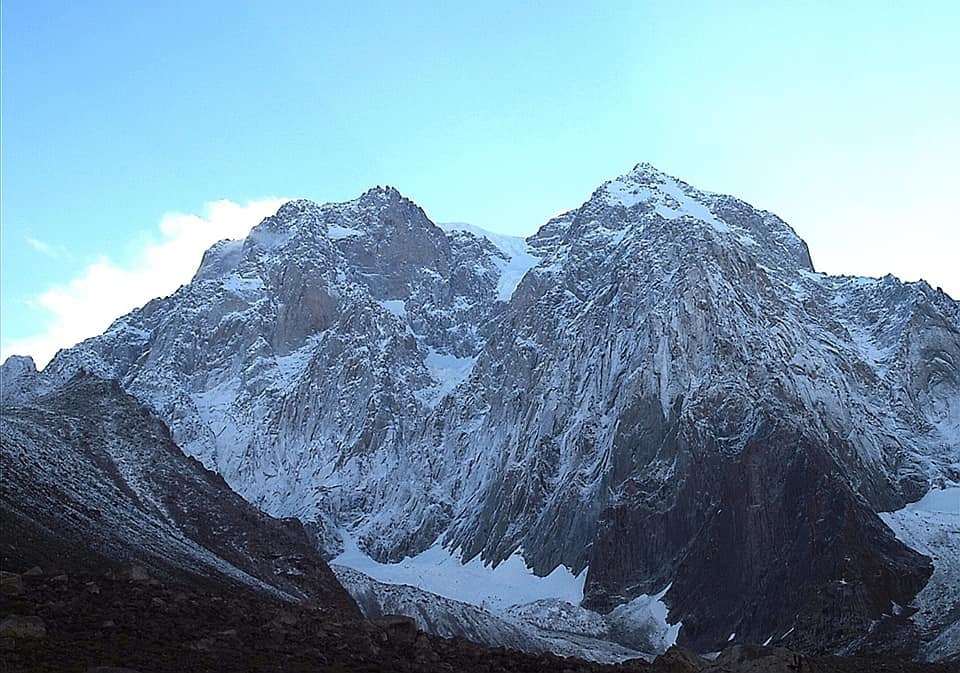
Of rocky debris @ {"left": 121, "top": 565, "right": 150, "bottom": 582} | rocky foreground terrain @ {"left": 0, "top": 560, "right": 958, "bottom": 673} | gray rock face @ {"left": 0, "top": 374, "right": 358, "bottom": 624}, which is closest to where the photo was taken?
rocky foreground terrain @ {"left": 0, "top": 560, "right": 958, "bottom": 673}

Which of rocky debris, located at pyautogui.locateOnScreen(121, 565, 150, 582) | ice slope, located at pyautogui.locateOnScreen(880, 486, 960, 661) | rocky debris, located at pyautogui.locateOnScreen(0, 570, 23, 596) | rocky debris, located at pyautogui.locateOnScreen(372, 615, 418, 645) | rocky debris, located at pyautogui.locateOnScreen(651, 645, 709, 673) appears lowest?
rocky debris, located at pyautogui.locateOnScreen(0, 570, 23, 596)

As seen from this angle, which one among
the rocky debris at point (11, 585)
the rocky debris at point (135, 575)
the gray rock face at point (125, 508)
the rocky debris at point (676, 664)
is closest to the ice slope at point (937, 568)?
the gray rock face at point (125, 508)

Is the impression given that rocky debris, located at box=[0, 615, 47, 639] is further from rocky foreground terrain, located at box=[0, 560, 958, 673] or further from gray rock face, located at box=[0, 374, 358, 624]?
gray rock face, located at box=[0, 374, 358, 624]

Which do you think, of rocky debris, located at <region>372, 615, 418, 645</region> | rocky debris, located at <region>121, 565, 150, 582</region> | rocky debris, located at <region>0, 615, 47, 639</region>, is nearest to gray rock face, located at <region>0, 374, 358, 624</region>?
rocky debris, located at <region>121, 565, 150, 582</region>

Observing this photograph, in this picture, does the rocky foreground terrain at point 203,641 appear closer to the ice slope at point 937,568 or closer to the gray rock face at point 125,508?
the gray rock face at point 125,508

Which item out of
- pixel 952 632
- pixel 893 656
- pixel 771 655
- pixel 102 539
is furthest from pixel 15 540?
pixel 952 632

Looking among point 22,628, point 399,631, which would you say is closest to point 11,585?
point 22,628

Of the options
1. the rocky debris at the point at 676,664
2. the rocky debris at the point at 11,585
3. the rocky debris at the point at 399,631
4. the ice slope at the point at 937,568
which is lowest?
the rocky debris at the point at 11,585

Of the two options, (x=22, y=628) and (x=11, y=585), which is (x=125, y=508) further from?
(x=22, y=628)

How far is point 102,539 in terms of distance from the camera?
286 ft

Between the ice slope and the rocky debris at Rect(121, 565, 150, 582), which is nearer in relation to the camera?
the rocky debris at Rect(121, 565, 150, 582)

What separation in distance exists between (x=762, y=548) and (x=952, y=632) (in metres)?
48.6

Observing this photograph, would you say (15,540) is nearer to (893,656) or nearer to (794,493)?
(893,656)

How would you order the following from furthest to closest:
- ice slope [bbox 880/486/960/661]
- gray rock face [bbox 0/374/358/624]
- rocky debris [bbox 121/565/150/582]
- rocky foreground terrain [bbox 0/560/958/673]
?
ice slope [bbox 880/486/960/661]
gray rock face [bbox 0/374/358/624]
rocky debris [bbox 121/565/150/582]
rocky foreground terrain [bbox 0/560/958/673]
